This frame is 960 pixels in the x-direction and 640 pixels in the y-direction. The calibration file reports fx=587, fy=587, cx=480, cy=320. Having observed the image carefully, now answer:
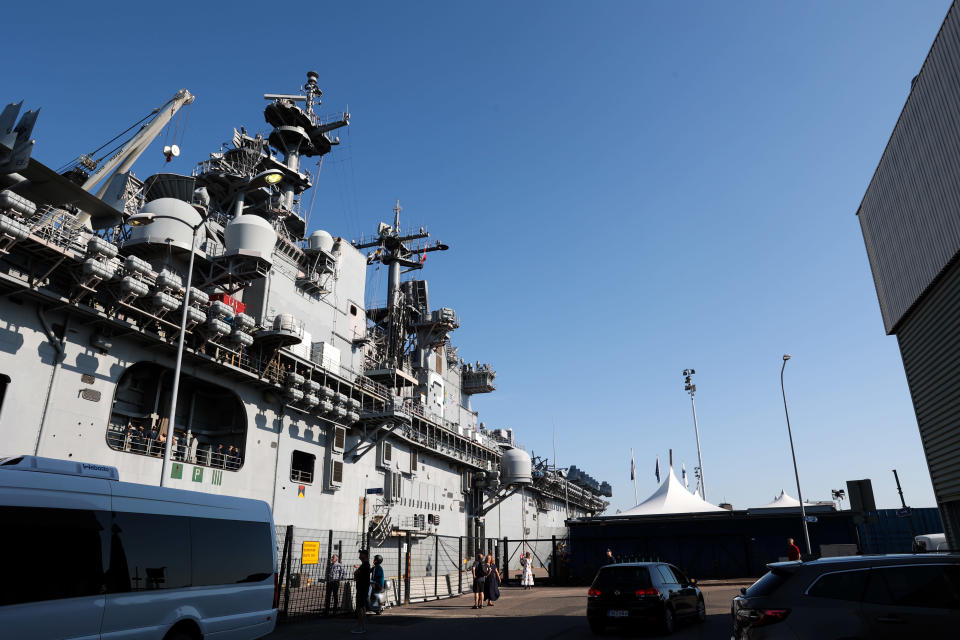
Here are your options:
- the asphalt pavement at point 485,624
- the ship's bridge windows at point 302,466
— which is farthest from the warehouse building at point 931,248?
the ship's bridge windows at point 302,466

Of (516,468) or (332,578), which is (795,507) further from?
(332,578)

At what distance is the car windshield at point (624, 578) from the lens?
13.8m

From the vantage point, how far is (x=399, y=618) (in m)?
18.1

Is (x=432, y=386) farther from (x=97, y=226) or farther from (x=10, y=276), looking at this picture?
(x=10, y=276)

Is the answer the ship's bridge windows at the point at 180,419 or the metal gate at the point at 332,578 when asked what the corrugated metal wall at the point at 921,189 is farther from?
the ship's bridge windows at the point at 180,419

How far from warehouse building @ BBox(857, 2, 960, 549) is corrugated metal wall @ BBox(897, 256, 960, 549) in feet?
0.12

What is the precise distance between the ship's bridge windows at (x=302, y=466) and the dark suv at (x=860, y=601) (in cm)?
2620

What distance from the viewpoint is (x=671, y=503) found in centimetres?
Answer: 4128

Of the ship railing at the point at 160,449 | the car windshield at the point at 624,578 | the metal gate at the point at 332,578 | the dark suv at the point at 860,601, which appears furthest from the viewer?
the ship railing at the point at 160,449

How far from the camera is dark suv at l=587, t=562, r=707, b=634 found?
524 inches

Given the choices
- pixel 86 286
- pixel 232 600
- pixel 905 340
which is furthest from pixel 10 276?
pixel 905 340

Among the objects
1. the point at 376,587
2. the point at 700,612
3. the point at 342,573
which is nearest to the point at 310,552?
the point at 342,573

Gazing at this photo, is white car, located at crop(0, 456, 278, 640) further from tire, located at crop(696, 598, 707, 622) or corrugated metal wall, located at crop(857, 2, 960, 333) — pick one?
corrugated metal wall, located at crop(857, 2, 960, 333)

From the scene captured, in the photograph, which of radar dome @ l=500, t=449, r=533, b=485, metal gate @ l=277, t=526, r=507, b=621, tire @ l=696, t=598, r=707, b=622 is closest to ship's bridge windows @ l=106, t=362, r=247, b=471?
metal gate @ l=277, t=526, r=507, b=621
